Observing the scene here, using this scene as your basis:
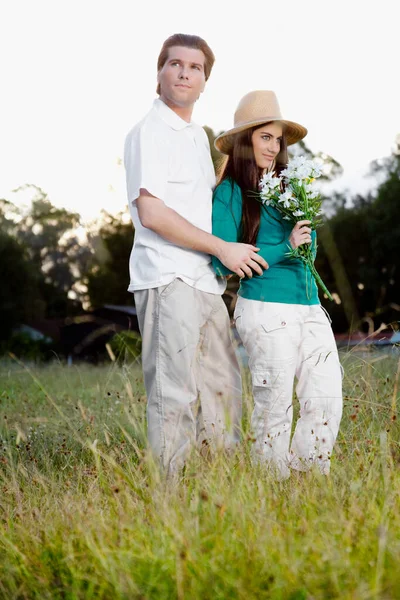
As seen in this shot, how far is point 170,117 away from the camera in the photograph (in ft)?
13.7

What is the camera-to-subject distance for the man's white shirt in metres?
4.02

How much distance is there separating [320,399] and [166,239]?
1.19m

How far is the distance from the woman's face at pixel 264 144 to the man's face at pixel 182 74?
0.43 metres

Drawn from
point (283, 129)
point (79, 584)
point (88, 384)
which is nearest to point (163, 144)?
point (283, 129)

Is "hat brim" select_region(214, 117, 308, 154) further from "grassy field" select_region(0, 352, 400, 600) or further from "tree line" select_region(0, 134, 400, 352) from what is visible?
"tree line" select_region(0, 134, 400, 352)

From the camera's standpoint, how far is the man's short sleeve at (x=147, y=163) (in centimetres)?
398

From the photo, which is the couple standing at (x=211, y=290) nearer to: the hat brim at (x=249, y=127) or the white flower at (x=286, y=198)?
the hat brim at (x=249, y=127)

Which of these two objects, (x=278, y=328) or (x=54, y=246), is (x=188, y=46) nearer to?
(x=278, y=328)

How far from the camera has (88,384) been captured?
10.6 metres

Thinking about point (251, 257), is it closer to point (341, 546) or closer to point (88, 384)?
point (341, 546)

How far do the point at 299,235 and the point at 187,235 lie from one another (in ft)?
2.04

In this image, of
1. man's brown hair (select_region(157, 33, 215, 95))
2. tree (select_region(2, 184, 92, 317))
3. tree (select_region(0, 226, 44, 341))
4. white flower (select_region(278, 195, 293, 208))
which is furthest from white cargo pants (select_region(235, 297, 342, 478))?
tree (select_region(2, 184, 92, 317))

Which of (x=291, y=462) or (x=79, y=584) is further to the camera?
(x=291, y=462)

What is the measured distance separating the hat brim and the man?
0.25 meters
